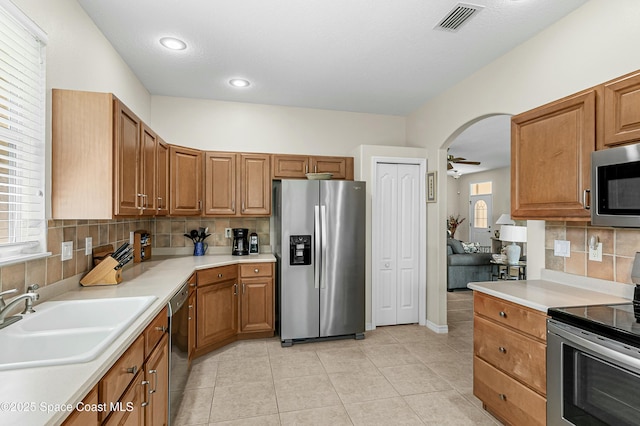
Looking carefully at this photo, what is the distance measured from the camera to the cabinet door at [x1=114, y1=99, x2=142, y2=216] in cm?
193

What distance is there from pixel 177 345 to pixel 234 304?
1240 millimetres

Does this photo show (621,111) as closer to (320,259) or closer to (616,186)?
Result: (616,186)

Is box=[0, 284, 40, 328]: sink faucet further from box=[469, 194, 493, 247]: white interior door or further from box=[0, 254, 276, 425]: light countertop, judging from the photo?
box=[469, 194, 493, 247]: white interior door

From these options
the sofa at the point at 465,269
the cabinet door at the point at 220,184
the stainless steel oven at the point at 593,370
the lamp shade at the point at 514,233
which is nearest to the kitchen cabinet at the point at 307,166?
the cabinet door at the point at 220,184

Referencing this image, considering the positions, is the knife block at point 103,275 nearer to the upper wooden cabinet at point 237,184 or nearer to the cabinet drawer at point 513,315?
the upper wooden cabinet at point 237,184

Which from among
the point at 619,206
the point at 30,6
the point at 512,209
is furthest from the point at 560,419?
the point at 30,6

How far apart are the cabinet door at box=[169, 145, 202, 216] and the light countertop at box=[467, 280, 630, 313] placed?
282 cm

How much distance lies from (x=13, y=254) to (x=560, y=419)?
285cm

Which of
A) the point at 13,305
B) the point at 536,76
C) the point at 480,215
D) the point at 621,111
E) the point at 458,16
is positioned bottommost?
the point at 13,305

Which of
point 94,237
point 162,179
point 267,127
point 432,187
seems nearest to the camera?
point 94,237

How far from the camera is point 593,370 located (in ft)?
4.79

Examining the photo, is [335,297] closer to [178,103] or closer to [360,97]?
[360,97]

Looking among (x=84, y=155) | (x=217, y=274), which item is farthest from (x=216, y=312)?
(x=84, y=155)

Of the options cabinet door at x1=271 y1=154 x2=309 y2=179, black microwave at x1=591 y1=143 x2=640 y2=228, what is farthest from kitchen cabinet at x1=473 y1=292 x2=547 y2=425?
cabinet door at x1=271 y1=154 x2=309 y2=179
